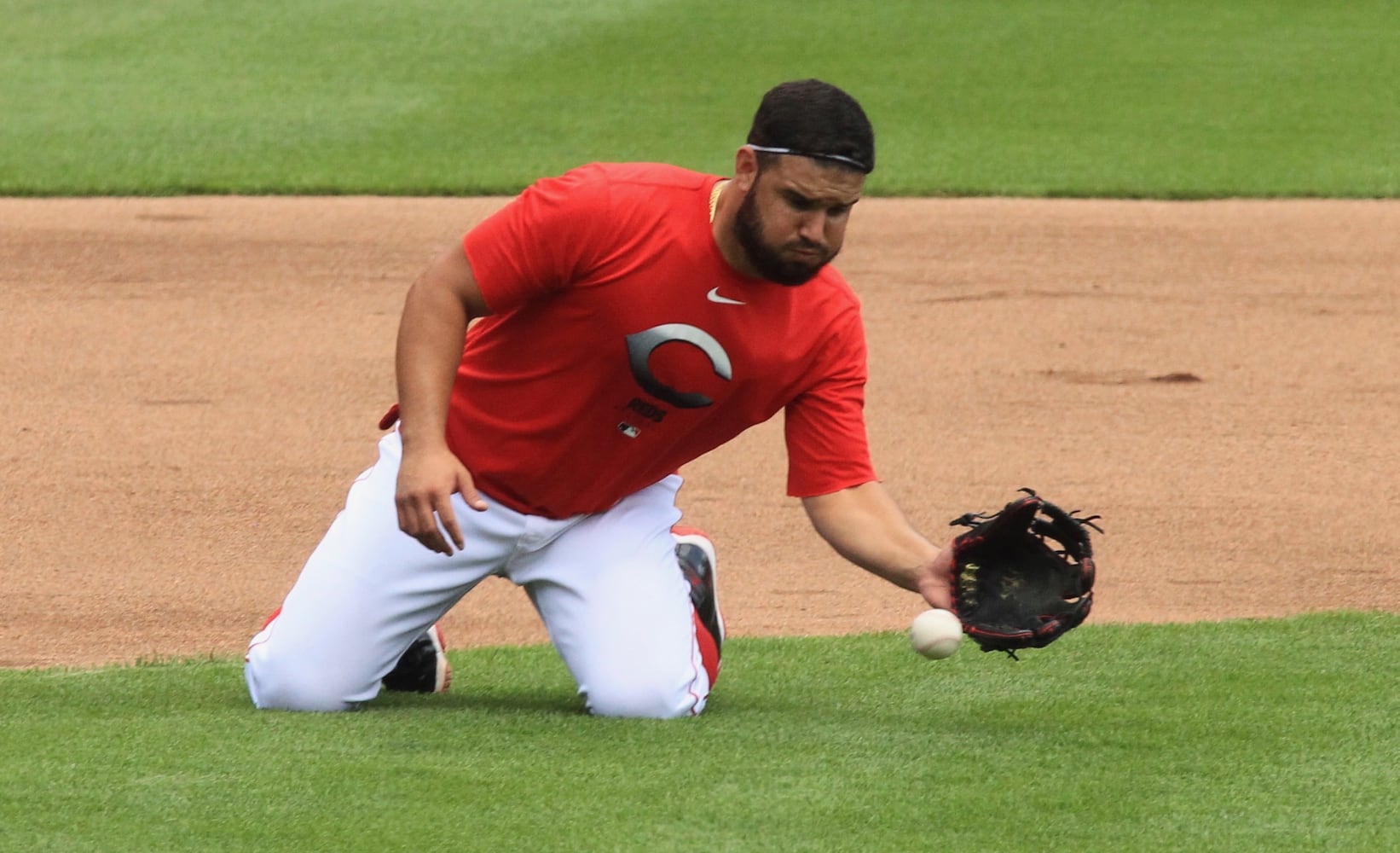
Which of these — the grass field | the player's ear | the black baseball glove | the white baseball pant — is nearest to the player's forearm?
the black baseball glove

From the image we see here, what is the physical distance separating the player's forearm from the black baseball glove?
0.11m

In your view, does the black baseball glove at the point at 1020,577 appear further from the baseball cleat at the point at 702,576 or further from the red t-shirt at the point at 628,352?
the baseball cleat at the point at 702,576

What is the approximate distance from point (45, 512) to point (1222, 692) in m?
4.09

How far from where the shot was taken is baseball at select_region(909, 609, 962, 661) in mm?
3816

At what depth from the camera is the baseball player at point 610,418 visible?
12.1 feet

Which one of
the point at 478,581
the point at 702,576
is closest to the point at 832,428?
the point at 702,576

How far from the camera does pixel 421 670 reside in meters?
4.38

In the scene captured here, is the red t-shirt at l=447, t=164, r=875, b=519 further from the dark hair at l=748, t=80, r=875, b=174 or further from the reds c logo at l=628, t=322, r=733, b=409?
the dark hair at l=748, t=80, r=875, b=174

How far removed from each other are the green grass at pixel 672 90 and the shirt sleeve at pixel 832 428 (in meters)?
7.24

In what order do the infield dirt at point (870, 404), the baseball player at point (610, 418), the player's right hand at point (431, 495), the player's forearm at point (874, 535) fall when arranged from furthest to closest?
the infield dirt at point (870, 404) → the player's forearm at point (874, 535) → the baseball player at point (610, 418) → the player's right hand at point (431, 495)

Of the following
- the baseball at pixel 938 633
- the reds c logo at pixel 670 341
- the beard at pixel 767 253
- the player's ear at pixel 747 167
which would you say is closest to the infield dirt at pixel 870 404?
the baseball at pixel 938 633

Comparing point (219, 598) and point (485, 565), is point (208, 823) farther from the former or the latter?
point (219, 598)

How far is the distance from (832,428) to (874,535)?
255mm

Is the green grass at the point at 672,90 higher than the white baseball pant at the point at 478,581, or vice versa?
the white baseball pant at the point at 478,581
